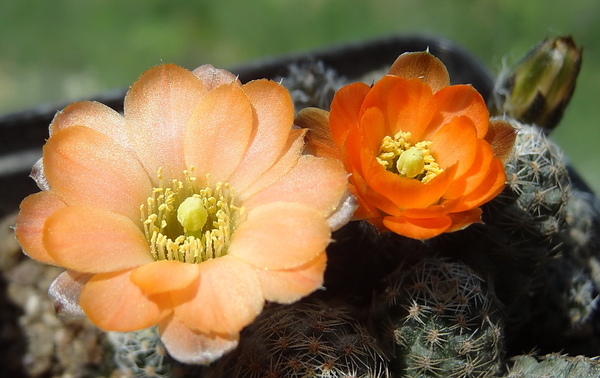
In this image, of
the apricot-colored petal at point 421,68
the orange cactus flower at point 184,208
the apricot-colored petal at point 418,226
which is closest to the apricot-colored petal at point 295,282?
the orange cactus flower at point 184,208

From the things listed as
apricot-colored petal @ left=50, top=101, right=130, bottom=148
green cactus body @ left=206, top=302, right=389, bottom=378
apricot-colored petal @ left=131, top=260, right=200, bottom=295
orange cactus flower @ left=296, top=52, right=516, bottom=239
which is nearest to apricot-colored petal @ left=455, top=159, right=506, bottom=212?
orange cactus flower @ left=296, top=52, right=516, bottom=239

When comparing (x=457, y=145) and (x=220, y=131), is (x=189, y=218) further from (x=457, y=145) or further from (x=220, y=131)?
(x=457, y=145)

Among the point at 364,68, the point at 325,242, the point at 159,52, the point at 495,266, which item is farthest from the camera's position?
the point at 159,52

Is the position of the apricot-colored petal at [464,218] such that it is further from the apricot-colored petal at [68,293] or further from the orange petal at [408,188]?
the apricot-colored petal at [68,293]

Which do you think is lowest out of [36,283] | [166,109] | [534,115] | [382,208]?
[36,283]

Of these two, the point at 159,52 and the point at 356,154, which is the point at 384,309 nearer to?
the point at 356,154

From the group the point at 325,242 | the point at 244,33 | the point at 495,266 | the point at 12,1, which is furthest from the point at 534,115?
the point at 12,1
